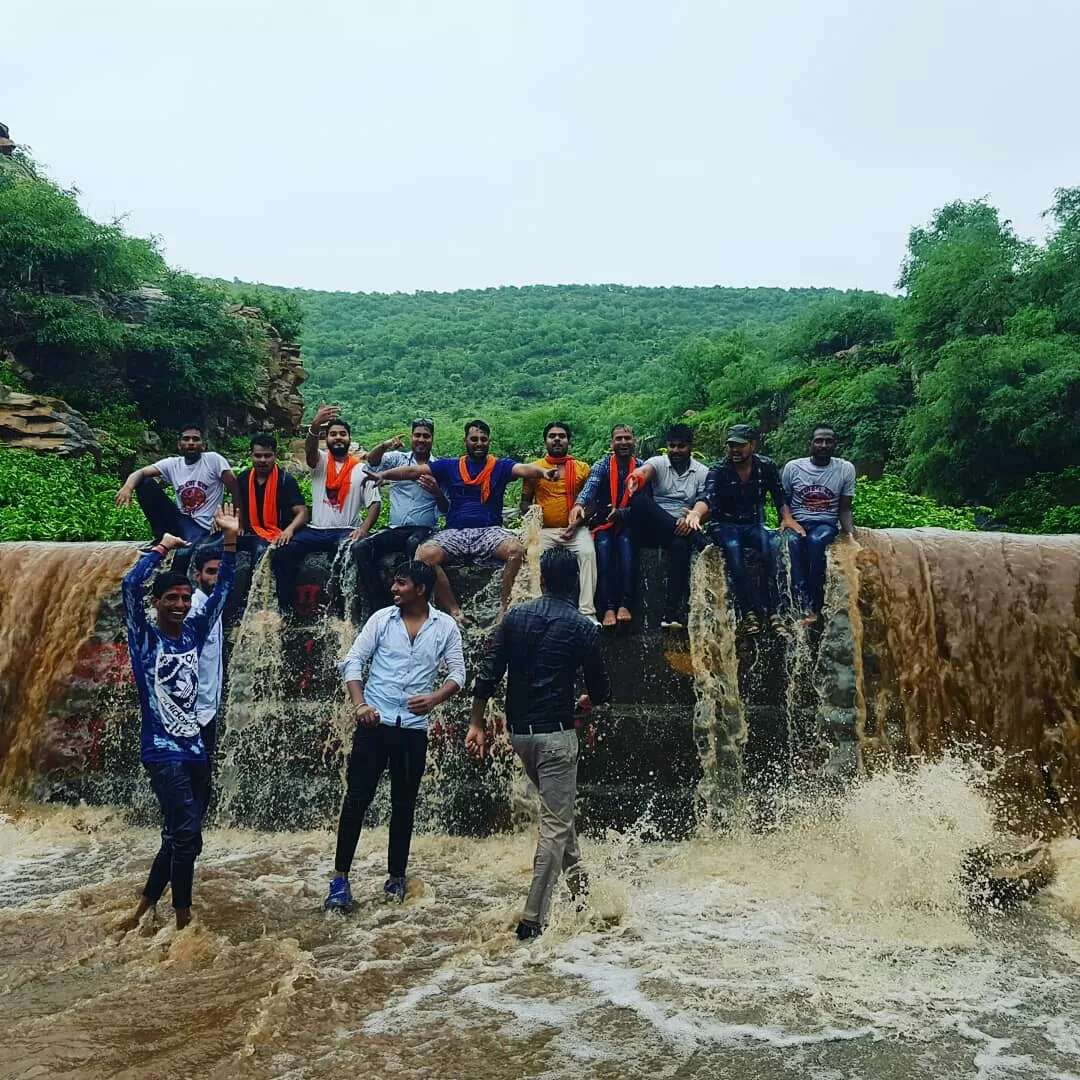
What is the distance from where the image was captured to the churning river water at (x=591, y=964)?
12.4 feet

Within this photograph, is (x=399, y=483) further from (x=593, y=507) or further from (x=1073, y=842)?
(x=1073, y=842)

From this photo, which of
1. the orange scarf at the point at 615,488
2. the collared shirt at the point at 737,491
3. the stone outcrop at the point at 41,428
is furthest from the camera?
the stone outcrop at the point at 41,428

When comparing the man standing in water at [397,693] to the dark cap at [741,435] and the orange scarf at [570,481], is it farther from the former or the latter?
the dark cap at [741,435]

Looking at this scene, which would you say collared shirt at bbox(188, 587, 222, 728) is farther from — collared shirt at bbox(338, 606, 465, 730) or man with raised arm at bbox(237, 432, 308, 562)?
man with raised arm at bbox(237, 432, 308, 562)

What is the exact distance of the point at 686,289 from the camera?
240 feet

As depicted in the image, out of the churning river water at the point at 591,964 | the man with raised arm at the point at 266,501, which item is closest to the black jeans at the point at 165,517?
the man with raised arm at the point at 266,501

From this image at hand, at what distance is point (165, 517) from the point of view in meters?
8.34

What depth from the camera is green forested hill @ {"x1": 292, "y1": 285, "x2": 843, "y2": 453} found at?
45.2 metres

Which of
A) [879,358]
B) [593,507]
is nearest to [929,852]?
[593,507]

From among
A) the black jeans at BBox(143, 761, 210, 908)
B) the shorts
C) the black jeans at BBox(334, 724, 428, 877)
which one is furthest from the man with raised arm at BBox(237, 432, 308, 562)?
the black jeans at BBox(143, 761, 210, 908)

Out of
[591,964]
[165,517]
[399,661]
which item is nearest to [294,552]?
[165,517]

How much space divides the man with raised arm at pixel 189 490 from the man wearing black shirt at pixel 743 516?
3769mm

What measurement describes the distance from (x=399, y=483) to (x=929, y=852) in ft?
14.7

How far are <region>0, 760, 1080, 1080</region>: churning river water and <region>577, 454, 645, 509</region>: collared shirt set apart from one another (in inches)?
92.6
